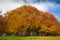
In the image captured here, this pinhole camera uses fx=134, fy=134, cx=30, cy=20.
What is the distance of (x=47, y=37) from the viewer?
5.91 feet

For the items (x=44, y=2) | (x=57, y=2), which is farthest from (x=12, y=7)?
(x=57, y=2)

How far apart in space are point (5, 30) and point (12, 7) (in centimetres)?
34

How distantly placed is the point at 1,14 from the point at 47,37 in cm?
70

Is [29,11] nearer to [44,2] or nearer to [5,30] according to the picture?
[44,2]

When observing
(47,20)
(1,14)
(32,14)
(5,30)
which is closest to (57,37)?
(47,20)

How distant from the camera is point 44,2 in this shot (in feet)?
6.22

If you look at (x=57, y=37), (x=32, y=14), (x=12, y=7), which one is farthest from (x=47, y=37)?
A: (x=12, y=7)

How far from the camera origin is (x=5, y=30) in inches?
71.9

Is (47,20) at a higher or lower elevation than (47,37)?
higher

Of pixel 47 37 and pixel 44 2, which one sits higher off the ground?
pixel 44 2

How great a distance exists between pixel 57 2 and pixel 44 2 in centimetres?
18

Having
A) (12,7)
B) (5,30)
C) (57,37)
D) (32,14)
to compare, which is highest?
(12,7)

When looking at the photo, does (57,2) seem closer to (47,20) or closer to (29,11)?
(47,20)

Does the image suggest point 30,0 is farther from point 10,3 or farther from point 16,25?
point 16,25
